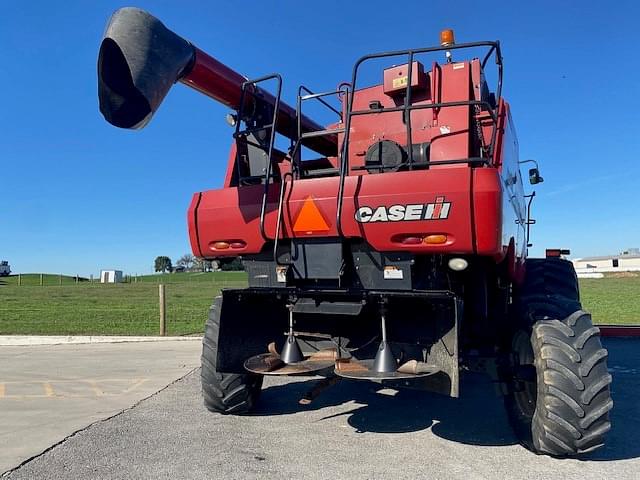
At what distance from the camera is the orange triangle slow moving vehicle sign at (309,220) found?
4.09 m

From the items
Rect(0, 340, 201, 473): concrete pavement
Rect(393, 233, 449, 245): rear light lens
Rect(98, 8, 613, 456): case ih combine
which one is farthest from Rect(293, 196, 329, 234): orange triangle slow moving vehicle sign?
Rect(0, 340, 201, 473): concrete pavement

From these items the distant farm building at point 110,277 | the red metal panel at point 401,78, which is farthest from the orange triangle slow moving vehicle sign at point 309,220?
the distant farm building at point 110,277

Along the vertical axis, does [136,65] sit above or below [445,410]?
above

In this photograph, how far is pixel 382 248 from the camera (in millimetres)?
3953

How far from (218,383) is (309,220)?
77.6 inches

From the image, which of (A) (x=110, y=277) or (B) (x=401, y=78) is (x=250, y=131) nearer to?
(B) (x=401, y=78)

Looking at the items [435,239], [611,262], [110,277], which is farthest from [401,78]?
[611,262]

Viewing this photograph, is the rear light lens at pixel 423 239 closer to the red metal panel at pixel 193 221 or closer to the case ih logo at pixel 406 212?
the case ih logo at pixel 406 212

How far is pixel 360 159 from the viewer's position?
5086mm

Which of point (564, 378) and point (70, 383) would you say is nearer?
point (564, 378)

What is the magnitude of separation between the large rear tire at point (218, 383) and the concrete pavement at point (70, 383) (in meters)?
1.19

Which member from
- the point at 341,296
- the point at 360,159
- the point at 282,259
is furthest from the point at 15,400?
the point at 360,159

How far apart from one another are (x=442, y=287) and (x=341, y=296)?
2.69 ft

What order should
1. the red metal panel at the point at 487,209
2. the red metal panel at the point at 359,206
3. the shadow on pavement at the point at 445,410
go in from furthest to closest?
the shadow on pavement at the point at 445,410 → the red metal panel at the point at 359,206 → the red metal panel at the point at 487,209
